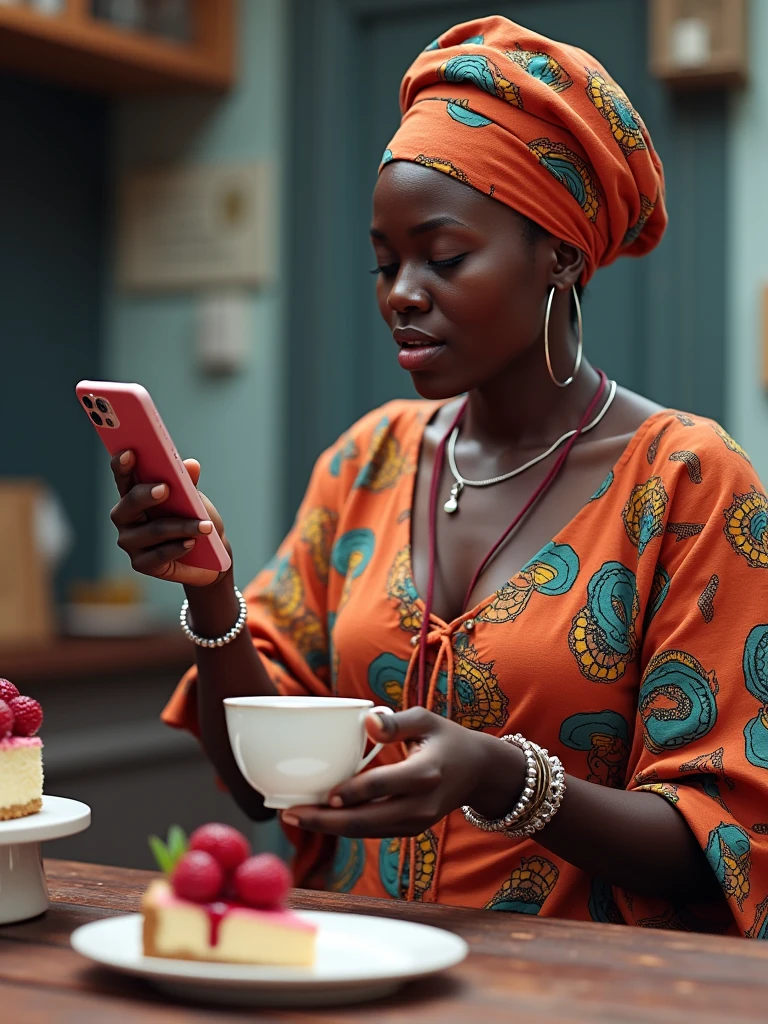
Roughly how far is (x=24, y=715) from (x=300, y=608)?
544mm

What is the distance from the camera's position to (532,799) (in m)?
1.15

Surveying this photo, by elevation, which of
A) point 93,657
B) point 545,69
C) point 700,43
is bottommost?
point 93,657

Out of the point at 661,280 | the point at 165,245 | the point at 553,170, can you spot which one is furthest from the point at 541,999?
the point at 165,245

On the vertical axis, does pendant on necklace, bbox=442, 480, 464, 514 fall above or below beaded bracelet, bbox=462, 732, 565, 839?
above

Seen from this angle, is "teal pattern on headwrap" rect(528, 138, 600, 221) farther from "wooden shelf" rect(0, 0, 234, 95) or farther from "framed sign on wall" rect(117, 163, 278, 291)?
"framed sign on wall" rect(117, 163, 278, 291)

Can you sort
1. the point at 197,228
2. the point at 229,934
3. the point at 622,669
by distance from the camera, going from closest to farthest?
the point at 229,934 → the point at 622,669 → the point at 197,228

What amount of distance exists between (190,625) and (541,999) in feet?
2.08

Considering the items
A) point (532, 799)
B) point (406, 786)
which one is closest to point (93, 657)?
point (532, 799)

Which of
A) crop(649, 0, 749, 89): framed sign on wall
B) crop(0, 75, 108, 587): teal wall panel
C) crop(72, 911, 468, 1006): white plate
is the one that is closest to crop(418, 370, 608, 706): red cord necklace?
crop(72, 911, 468, 1006): white plate

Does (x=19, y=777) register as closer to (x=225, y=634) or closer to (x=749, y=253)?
(x=225, y=634)

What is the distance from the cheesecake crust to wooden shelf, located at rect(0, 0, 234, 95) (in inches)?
78.5

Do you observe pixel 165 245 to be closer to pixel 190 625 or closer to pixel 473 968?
pixel 190 625

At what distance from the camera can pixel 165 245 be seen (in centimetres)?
330

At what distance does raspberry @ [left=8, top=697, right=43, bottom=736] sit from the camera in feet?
3.68
